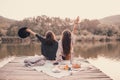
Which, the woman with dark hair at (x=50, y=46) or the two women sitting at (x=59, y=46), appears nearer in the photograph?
the two women sitting at (x=59, y=46)

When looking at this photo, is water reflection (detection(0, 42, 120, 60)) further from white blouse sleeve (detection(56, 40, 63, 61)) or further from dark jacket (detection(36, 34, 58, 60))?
white blouse sleeve (detection(56, 40, 63, 61))

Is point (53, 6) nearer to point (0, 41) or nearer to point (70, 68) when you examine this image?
point (0, 41)

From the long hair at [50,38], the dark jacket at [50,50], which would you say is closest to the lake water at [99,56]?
the dark jacket at [50,50]

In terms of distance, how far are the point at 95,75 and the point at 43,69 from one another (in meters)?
0.88

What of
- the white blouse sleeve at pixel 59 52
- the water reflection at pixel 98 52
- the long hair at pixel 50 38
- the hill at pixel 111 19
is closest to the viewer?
the white blouse sleeve at pixel 59 52

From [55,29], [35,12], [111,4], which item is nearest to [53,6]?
[35,12]

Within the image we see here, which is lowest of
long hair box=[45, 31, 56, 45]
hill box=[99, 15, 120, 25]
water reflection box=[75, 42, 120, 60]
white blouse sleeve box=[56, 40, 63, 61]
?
water reflection box=[75, 42, 120, 60]

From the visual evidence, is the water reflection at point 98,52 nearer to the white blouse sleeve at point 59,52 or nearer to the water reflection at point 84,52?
the water reflection at point 84,52

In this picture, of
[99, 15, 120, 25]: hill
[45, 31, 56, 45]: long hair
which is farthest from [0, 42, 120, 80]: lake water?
[99, 15, 120, 25]: hill

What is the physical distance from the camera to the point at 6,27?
21594 mm

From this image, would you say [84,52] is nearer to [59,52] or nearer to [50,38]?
[50,38]

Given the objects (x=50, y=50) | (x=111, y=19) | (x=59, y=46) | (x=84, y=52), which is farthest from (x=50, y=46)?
(x=111, y=19)

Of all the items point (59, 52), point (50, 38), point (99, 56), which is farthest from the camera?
point (99, 56)

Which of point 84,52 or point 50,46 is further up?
point 50,46
